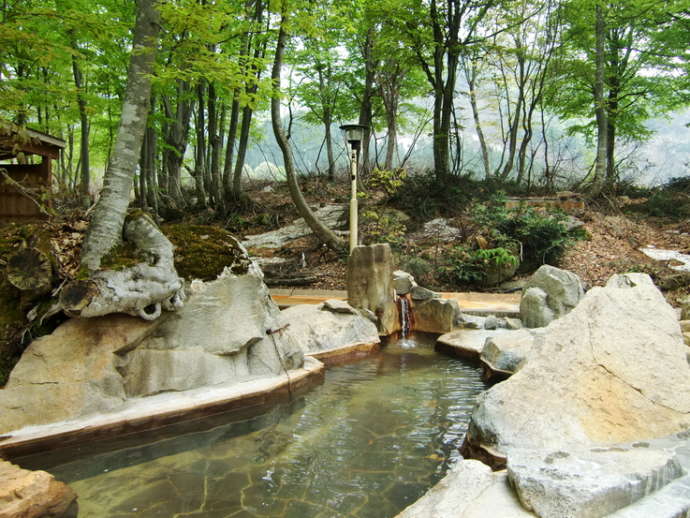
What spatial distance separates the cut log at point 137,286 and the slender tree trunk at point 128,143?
0.77 ft

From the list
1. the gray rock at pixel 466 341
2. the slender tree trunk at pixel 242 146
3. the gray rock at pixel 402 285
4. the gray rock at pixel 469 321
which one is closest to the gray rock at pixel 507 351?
the gray rock at pixel 466 341

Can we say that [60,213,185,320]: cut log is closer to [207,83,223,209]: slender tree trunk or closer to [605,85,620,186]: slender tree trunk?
[207,83,223,209]: slender tree trunk

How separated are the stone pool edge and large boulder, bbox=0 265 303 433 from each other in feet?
0.32

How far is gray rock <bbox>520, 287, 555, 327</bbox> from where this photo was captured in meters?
6.80

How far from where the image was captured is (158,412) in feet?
12.6

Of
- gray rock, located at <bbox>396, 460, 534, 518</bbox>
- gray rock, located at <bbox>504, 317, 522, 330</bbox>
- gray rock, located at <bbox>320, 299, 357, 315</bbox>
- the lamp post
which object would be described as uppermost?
the lamp post

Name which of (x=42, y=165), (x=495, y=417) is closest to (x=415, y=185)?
(x=42, y=165)

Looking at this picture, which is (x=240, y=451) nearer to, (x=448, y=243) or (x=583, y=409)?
(x=583, y=409)

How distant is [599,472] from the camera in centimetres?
216

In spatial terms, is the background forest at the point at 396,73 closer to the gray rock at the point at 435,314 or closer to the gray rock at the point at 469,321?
the gray rock at the point at 435,314

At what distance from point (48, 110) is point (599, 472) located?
695 inches

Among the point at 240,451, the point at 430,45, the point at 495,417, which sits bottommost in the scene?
the point at 240,451

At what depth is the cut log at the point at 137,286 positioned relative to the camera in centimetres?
375

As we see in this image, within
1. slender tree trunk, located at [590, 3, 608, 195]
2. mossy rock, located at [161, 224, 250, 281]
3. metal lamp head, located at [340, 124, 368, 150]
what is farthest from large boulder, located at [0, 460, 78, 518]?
slender tree trunk, located at [590, 3, 608, 195]
